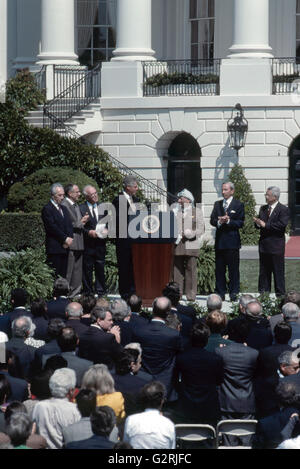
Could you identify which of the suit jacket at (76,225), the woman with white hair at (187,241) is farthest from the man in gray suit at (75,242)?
the woman with white hair at (187,241)

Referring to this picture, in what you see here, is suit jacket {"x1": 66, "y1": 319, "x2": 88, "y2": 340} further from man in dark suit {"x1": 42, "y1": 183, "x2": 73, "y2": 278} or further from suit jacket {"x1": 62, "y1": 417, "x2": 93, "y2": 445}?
man in dark suit {"x1": 42, "y1": 183, "x2": 73, "y2": 278}

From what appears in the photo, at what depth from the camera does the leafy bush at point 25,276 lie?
18562 mm

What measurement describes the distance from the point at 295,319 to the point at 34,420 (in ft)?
14.6

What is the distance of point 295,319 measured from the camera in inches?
567

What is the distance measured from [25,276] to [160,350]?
6177mm

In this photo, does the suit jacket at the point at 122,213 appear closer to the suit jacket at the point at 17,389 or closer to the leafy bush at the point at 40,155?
the suit jacket at the point at 17,389

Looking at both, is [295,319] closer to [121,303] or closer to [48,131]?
[121,303]

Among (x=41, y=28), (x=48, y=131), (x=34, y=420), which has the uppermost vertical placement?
(x=41, y=28)

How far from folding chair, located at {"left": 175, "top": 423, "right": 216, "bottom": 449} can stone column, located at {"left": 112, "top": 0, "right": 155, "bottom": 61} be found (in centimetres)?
2305

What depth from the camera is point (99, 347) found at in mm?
13031

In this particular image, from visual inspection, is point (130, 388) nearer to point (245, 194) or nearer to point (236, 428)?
point (236, 428)

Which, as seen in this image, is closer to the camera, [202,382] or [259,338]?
[202,382]

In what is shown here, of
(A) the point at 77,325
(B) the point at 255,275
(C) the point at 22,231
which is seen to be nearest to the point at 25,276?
(A) the point at 77,325
